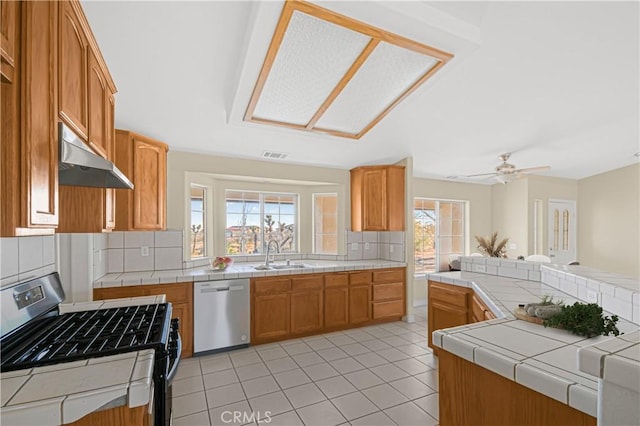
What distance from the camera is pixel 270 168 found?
3961 millimetres

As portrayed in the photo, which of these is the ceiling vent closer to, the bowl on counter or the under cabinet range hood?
the bowl on counter

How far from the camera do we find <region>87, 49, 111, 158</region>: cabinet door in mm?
1514

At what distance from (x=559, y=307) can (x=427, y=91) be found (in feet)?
6.52

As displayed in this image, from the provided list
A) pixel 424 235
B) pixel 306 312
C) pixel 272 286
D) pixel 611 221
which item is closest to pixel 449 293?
pixel 306 312

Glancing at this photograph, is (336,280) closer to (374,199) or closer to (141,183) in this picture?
(374,199)

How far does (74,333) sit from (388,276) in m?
3.45

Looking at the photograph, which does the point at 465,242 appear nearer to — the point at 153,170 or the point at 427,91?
the point at 427,91

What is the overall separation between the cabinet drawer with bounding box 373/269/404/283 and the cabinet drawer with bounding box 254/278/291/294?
1.25 m

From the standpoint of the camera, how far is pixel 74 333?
1336mm

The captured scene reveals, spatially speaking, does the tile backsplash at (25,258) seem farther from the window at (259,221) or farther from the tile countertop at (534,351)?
the window at (259,221)

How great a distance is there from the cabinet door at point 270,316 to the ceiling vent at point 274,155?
1.72 metres

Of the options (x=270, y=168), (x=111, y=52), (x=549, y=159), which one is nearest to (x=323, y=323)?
(x=270, y=168)

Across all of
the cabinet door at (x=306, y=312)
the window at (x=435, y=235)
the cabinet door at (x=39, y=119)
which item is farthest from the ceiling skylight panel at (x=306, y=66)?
the window at (x=435, y=235)
